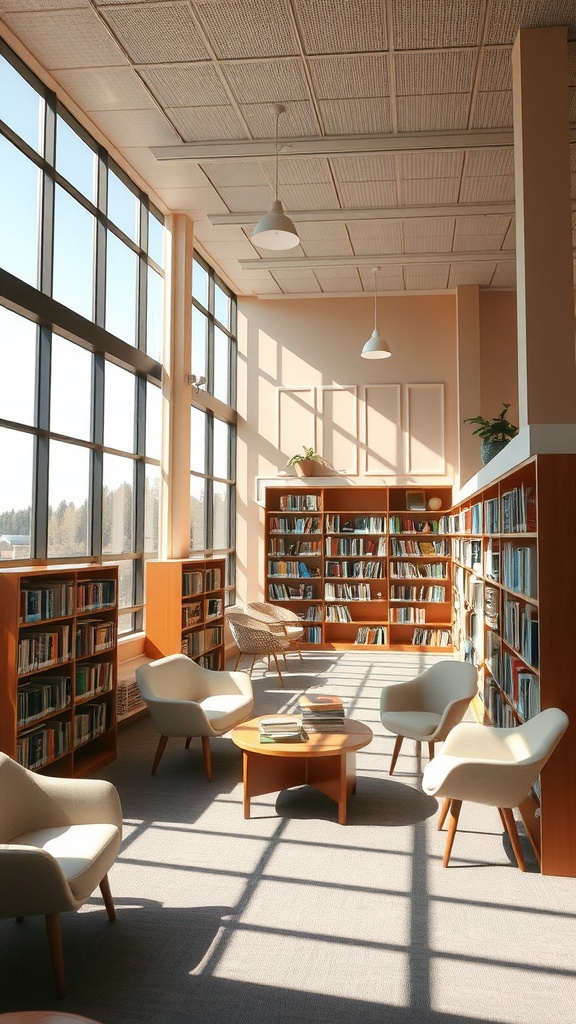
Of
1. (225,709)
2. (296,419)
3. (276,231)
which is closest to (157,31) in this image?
(276,231)

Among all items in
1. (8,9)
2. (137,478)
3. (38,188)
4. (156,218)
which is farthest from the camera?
(156,218)

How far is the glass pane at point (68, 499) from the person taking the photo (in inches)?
243

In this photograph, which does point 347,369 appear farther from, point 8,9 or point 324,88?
point 8,9

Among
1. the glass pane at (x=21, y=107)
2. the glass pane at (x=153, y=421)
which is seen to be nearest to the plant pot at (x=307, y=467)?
the glass pane at (x=153, y=421)

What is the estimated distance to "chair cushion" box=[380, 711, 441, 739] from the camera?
5238 mm

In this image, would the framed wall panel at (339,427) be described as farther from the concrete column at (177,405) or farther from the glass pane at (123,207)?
the glass pane at (123,207)

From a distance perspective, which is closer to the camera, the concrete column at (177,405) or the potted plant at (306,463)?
the concrete column at (177,405)

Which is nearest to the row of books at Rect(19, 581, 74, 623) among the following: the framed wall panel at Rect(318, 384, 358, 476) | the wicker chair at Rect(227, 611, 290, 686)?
the wicker chair at Rect(227, 611, 290, 686)

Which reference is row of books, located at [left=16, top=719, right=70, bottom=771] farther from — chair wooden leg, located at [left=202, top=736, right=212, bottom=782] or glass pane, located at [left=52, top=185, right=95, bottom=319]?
glass pane, located at [left=52, top=185, right=95, bottom=319]

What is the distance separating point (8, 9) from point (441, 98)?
131 inches

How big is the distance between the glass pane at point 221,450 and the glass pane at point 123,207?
3623 mm

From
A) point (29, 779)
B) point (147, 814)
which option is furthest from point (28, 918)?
point (147, 814)

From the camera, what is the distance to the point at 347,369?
38.4 feet

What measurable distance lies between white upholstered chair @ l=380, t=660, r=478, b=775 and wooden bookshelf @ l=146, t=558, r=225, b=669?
2.70 m
